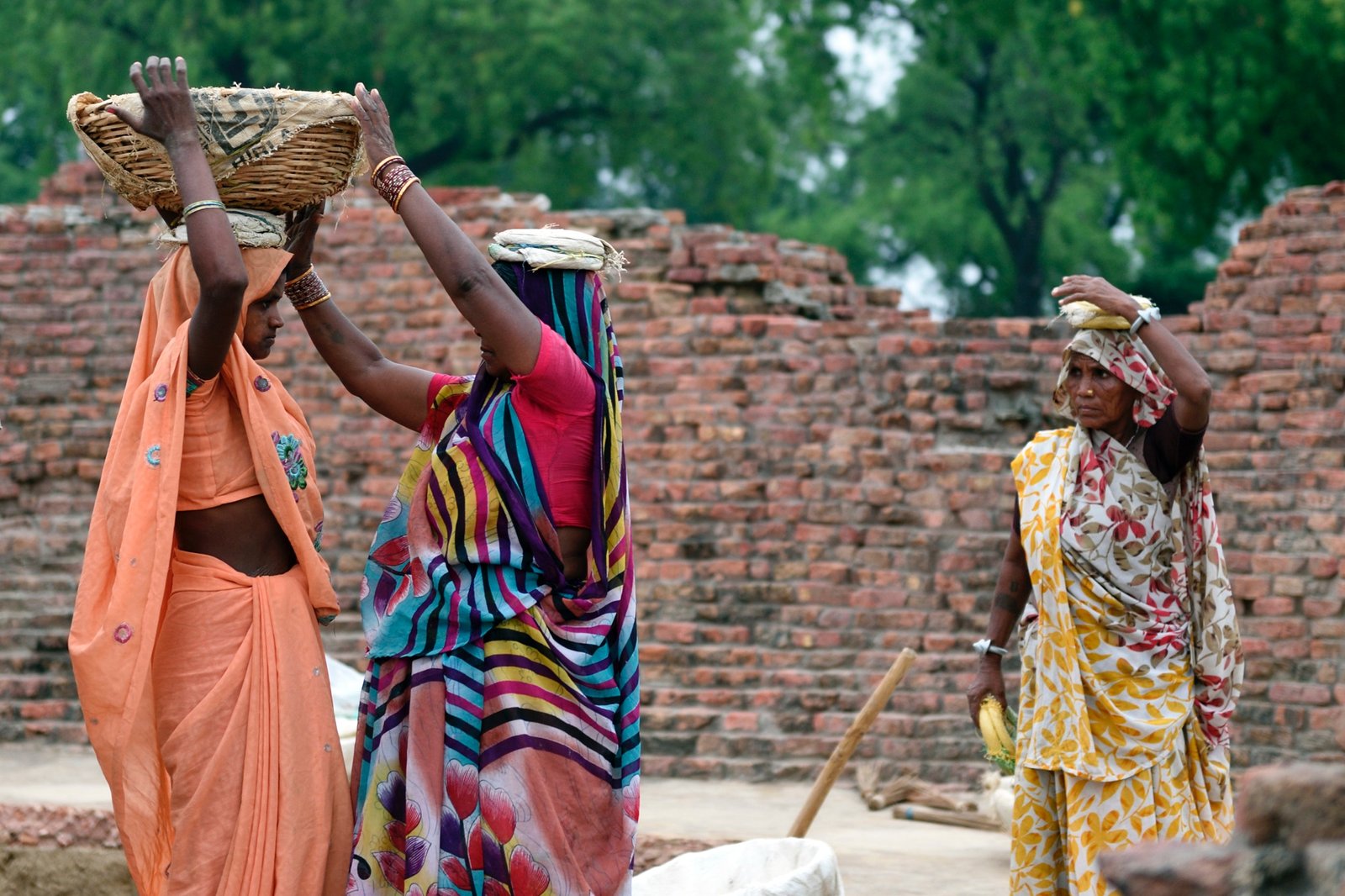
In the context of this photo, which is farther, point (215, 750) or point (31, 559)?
point (31, 559)

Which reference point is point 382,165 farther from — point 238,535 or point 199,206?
point 238,535

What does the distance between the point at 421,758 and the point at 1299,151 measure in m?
14.0

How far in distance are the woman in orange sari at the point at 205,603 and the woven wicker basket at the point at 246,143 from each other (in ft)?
0.19

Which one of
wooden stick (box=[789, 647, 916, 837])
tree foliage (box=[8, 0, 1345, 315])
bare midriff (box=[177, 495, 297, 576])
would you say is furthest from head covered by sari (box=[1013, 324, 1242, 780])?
tree foliage (box=[8, 0, 1345, 315])

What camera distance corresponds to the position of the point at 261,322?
326 cm

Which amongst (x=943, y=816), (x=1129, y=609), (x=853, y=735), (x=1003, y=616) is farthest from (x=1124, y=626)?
(x=943, y=816)

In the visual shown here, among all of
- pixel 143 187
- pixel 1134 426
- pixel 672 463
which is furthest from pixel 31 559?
pixel 1134 426

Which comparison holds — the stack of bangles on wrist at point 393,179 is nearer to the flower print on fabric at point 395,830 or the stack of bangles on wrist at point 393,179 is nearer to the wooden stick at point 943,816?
the flower print on fabric at point 395,830

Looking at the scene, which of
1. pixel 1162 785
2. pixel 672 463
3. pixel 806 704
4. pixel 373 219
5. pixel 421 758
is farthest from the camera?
pixel 373 219

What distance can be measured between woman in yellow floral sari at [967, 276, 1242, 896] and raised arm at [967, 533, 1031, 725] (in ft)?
0.42

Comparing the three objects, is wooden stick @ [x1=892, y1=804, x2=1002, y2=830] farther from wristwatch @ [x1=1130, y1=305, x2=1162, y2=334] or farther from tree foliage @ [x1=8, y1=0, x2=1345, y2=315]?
tree foliage @ [x1=8, y1=0, x2=1345, y2=315]

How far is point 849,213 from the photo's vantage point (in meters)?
26.4

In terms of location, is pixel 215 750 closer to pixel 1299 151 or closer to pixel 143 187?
pixel 143 187

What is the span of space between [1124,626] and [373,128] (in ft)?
6.78
